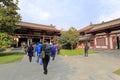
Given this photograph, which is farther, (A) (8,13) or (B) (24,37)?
(B) (24,37)

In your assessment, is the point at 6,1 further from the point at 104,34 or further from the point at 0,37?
the point at 104,34

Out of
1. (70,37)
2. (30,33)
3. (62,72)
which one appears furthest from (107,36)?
(62,72)

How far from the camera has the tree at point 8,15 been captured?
73.4ft

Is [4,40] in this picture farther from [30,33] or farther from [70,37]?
[30,33]

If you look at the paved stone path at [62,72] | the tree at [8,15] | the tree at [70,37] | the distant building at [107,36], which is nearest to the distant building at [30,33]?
the tree at [70,37]

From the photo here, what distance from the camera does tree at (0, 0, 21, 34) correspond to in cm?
2236

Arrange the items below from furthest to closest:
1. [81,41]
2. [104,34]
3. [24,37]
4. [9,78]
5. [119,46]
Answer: [81,41]
[24,37]
[104,34]
[119,46]
[9,78]

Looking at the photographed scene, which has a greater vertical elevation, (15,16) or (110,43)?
(15,16)

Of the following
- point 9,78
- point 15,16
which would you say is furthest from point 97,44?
point 9,78

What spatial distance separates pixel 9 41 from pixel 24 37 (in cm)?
1918

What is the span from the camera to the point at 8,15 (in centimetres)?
2333

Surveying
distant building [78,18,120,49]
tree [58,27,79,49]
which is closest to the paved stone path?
distant building [78,18,120,49]

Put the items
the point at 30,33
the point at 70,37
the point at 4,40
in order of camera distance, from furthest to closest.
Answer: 1. the point at 30,33
2. the point at 70,37
3. the point at 4,40

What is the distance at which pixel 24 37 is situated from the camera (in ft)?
137
